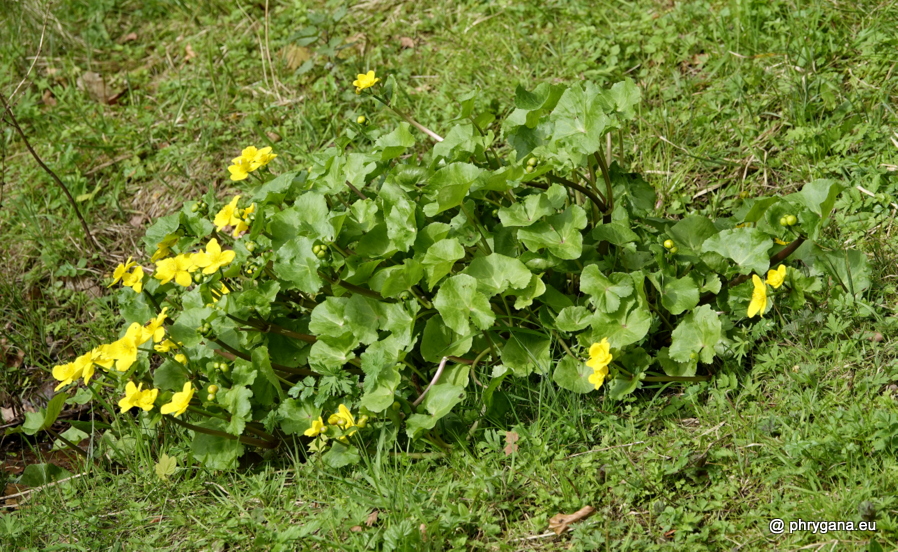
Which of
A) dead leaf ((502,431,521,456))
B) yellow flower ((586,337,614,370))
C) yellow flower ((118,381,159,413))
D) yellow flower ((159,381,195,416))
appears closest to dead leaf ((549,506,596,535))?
dead leaf ((502,431,521,456))

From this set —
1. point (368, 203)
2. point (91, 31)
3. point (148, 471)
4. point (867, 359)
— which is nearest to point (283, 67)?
point (91, 31)

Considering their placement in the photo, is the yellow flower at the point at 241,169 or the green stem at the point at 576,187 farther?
the yellow flower at the point at 241,169

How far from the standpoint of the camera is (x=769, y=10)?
371 centimetres

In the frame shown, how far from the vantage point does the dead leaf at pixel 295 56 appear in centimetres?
460

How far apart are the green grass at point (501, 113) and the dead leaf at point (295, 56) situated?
0.21 feet

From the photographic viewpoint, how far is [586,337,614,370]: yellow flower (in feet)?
7.81

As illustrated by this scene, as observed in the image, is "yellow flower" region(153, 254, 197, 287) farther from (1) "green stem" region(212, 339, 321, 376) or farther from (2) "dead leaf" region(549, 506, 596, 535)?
(2) "dead leaf" region(549, 506, 596, 535)

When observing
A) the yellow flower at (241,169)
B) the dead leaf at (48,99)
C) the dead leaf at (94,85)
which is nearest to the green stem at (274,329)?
the yellow flower at (241,169)

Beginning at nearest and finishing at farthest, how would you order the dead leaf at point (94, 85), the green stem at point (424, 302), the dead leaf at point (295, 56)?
1. the green stem at point (424, 302)
2. the dead leaf at point (295, 56)
3. the dead leaf at point (94, 85)

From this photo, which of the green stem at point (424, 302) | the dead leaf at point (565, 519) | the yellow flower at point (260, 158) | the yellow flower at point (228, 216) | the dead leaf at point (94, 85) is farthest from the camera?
the dead leaf at point (94, 85)

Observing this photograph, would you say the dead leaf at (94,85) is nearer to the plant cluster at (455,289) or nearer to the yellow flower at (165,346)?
the plant cluster at (455,289)

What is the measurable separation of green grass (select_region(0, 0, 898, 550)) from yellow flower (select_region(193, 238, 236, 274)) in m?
0.71

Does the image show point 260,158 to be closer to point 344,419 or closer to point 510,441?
point 344,419

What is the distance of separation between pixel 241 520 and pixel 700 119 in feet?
8.06
